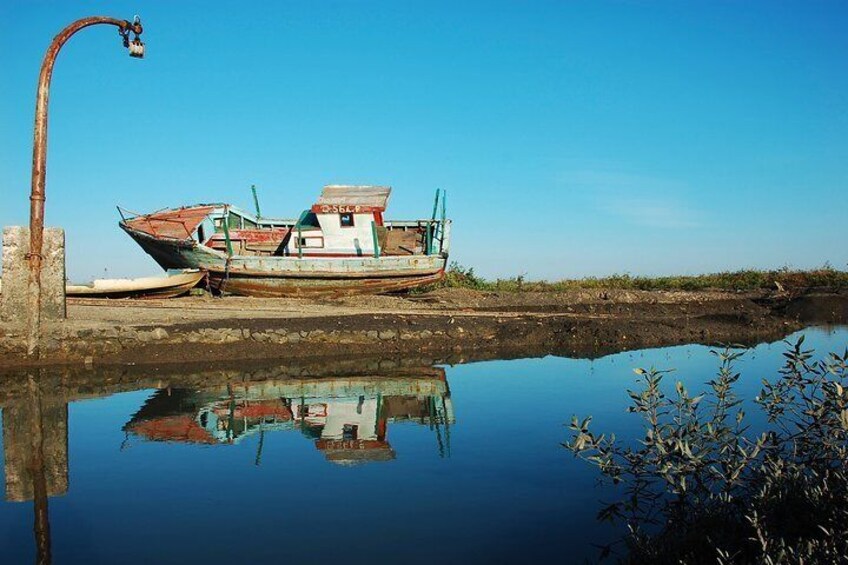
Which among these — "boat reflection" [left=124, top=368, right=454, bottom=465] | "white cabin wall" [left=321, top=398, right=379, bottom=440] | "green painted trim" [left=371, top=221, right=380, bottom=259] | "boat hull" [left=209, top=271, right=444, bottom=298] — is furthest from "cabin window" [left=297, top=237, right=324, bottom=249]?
"white cabin wall" [left=321, top=398, right=379, bottom=440]

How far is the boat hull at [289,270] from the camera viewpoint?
22.4 metres

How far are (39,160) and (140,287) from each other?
325 inches

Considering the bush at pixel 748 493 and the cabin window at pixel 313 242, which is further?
the cabin window at pixel 313 242

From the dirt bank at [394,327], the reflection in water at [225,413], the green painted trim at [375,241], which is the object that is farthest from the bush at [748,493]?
the green painted trim at [375,241]

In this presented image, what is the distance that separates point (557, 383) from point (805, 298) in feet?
57.4

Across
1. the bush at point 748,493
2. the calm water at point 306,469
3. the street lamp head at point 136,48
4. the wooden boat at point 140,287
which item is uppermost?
the street lamp head at point 136,48

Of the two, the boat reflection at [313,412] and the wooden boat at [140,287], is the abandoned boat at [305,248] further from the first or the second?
the boat reflection at [313,412]

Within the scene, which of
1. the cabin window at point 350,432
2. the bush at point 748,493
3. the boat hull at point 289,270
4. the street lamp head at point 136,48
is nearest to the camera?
the bush at point 748,493

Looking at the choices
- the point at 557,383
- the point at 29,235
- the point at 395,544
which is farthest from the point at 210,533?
the point at 29,235

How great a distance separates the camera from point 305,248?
77.9 feet

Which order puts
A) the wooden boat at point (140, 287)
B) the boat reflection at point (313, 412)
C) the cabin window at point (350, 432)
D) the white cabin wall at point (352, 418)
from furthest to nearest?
1. the wooden boat at point (140, 287)
2. the white cabin wall at point (352, 418)
3. the cabin window at point (350, 432)
4. the boat reflection at point (313, 412)

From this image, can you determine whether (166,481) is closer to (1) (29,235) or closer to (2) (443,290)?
(1) (29,235)

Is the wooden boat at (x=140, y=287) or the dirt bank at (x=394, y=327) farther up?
the wooden boat at (x=140, y=287)

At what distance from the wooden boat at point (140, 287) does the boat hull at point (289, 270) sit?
884 mm
